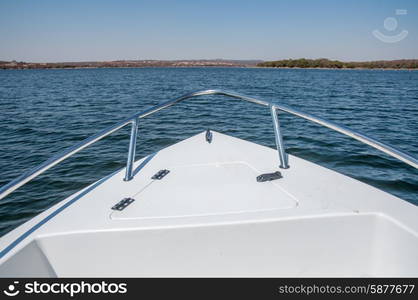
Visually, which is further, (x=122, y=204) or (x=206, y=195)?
(x=206, y=195)

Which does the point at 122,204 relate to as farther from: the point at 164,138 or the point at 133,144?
the point at 164,138

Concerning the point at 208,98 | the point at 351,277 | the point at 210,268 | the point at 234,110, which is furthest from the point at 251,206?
the point at 208,98

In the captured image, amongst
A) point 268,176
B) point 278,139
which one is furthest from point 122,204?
point 278,139

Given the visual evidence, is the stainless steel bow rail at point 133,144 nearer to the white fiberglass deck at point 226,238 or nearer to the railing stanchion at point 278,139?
the railing stanchion at point 278,139

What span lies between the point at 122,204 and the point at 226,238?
25.2 inches

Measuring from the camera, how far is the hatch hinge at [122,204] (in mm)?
1444

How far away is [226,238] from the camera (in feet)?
4.23

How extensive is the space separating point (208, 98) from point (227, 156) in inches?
438

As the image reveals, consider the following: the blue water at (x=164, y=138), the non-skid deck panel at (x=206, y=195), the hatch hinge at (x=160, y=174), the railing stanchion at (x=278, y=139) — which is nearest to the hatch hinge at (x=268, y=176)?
the non-skid deck panel at (x=206, y=195)

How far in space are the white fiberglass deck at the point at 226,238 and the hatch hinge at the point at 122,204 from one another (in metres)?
0.04

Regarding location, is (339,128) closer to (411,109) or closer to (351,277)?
(351,277)

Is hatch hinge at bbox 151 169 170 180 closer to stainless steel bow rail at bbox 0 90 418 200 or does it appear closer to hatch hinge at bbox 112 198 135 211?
stainless steel bow rail at bbox 0 90 418 200

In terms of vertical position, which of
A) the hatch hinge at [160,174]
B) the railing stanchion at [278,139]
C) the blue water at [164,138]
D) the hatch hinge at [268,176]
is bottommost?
the blue water at [164,138]

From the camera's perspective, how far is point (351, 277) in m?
1.35
